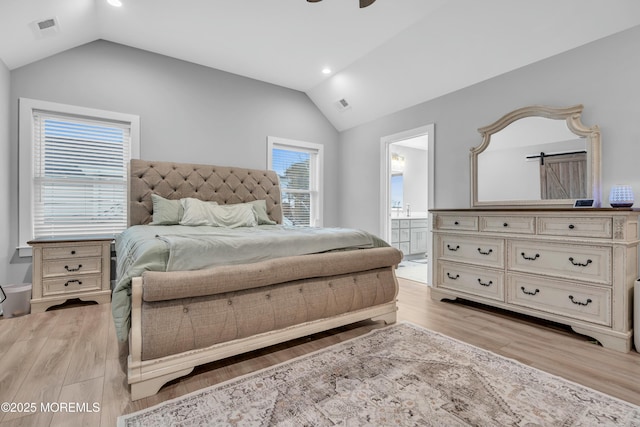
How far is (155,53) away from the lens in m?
3.77

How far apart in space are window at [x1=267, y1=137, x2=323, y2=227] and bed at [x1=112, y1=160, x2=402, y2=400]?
261cm

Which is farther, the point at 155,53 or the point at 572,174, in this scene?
the point at 155,53

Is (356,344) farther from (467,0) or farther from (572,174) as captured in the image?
(467,0)

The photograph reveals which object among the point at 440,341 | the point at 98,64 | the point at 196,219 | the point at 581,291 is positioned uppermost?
the point at 98,64

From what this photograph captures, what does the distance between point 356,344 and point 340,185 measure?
3.51 meters

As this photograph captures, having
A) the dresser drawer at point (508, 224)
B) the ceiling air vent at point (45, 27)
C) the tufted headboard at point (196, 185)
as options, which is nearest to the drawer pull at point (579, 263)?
the dresser drawer at point (508, 224)

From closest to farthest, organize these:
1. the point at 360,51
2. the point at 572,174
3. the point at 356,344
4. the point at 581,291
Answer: the point at 356,344 < the point at 581,291 < the point at 572,174 < the point at 360,51


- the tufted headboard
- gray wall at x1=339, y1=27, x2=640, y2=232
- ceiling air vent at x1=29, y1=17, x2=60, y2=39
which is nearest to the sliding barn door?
gray wall at x1=339, y1=27, x2=640, y2=232

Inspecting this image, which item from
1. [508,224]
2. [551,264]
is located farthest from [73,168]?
[551,264]

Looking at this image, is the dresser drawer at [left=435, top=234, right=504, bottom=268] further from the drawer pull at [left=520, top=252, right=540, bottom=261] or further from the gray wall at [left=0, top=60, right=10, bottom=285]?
the gray wall at [left=0, top=60, right=10, bottom=285]

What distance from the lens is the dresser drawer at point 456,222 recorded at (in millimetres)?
3022

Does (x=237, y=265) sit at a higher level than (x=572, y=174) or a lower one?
lower

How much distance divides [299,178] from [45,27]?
3309 millimetres

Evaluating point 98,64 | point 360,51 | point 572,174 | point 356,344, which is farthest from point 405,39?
point 98,64
